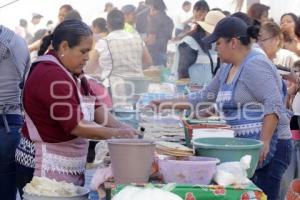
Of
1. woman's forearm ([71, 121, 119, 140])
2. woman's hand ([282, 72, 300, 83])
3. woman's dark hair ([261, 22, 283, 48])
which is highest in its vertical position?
woman's dark hair ([261, 22, 283, 48])

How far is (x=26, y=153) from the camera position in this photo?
9.97 ft

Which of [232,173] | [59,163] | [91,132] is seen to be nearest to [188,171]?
[232,173]

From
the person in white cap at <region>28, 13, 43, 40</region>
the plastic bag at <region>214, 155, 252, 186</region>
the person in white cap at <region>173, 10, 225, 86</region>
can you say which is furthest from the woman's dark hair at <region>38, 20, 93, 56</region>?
the person in white cap at <region>28, 13, 43, 40</region>

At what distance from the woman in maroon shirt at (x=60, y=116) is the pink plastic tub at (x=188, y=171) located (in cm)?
42

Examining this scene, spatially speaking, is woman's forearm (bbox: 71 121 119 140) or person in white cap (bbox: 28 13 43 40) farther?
person in white cap (bbox: 28 13 43 40)

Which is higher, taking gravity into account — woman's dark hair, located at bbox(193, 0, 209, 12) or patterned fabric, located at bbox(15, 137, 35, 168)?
woman's dark hair, located at bbox(193, 0, 209, 12)

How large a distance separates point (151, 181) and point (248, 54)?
54.9 inches

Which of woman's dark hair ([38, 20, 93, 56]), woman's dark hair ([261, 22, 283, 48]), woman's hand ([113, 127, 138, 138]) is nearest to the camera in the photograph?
woman's hand ([113, 127, 138, 138])

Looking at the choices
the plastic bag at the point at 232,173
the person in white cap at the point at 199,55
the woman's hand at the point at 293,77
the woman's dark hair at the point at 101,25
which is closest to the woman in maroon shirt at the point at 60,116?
the plastic bag at the point at 232,173

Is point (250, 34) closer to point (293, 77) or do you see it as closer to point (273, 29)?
point (293, 77)

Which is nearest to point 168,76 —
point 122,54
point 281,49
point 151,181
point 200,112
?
point 122,54

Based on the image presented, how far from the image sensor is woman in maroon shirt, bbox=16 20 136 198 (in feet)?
9.14

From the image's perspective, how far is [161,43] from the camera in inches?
364

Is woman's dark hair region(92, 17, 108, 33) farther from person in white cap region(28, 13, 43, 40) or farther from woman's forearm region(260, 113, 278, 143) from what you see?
woman's forearm region(260, 113, 278, 143)
